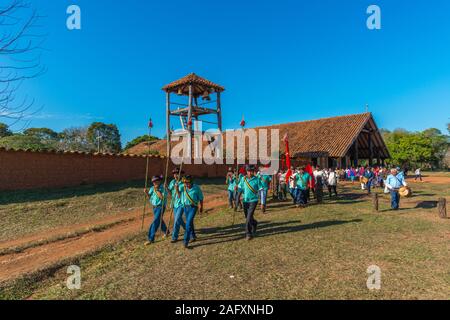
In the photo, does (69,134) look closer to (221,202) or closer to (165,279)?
(221,202)

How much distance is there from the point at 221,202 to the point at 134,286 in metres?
10.1

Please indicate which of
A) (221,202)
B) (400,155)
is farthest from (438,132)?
(221,202)

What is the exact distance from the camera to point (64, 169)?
15648 millimetres

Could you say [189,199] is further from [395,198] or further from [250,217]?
[395,198]

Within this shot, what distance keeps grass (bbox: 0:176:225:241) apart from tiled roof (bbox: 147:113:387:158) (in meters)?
17.5

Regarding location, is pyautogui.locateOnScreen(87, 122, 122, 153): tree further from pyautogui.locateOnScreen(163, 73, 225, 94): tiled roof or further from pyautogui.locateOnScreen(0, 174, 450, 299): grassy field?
pyautogui.locateOnScreen(0, 174, 450, 299): grassy field

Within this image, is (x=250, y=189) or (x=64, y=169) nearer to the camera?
(x=250, y=189)

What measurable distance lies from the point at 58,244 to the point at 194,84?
16.4 meters

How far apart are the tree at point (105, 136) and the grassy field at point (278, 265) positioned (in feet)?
129

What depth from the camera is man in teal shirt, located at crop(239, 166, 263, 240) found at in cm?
802

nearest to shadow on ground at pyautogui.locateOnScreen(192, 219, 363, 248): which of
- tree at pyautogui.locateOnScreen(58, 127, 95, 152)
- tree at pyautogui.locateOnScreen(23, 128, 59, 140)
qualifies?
tree at pyautogui.locateOnScreen(58, 127, 95, 152)

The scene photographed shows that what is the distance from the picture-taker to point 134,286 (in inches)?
203

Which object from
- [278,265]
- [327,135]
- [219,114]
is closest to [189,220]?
[278,265]

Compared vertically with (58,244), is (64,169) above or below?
above
